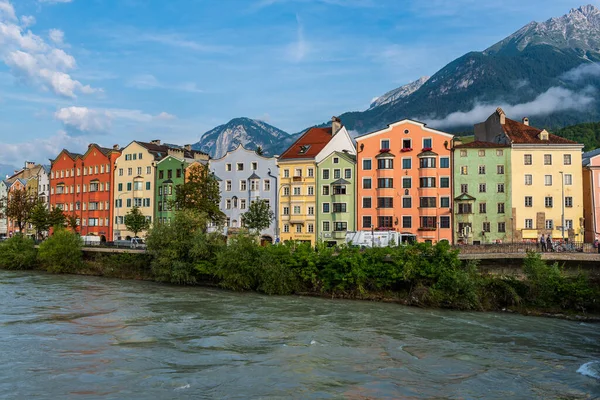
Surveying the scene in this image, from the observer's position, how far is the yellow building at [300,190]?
237ft

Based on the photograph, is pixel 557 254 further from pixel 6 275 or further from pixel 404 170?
pixel 6 275

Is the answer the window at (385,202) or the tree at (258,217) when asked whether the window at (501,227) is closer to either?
the window at (385,202)

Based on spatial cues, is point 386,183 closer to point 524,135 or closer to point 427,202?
point 427,202

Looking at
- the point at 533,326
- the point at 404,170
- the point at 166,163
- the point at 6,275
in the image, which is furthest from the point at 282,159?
the point at 533,326

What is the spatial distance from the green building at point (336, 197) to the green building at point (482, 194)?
1336 cm

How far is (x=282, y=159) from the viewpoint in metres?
75.1

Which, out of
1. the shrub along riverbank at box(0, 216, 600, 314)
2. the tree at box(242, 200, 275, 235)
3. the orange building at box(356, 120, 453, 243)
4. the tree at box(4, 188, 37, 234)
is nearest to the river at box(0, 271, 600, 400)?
the shrub along riverbank at box(0, 216, 600, 314)

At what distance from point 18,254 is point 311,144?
41.8m

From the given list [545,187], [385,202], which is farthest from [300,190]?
[545,187]

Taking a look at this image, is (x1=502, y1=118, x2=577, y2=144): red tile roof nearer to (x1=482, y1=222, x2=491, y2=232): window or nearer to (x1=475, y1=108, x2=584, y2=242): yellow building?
(x1=475, y1=108, x2=584, y2=242): yellow building

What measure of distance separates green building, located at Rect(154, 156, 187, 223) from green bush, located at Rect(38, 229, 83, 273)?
68.4 feet

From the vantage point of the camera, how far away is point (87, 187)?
3873 inches

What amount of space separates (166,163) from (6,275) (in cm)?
3358

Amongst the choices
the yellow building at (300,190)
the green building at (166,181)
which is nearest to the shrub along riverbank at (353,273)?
the yellow building at (300,190)
